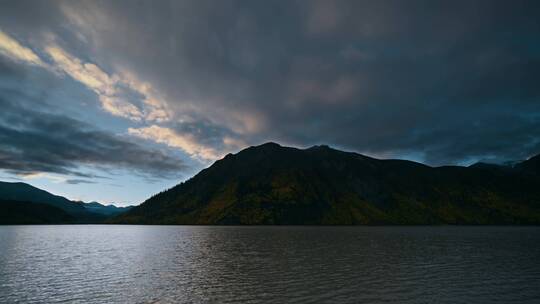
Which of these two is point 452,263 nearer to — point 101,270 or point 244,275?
point 244,275

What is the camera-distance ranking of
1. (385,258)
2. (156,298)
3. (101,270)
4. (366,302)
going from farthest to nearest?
(385,258)
(101,270)
(156,298)
(366,302)

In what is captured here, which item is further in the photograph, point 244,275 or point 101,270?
point 101,270

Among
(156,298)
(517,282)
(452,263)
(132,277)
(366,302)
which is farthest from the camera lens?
(452,263)

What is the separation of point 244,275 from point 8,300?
33809 mm

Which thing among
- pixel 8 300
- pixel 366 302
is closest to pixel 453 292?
pixel 366 302

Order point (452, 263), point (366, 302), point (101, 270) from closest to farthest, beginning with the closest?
point (366, 302) < point (101, 270) < point (452, 263)

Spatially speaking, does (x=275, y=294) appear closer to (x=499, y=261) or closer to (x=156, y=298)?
(x=156, y=298)

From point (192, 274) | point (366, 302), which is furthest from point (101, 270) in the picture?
point (366, 302)

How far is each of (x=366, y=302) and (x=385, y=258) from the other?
145 ft

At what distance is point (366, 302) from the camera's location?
129ft

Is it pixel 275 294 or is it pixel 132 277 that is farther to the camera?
pixel 132 277

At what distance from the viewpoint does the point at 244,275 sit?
5797 cm

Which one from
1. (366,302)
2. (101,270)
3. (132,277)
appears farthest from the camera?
(101,270)

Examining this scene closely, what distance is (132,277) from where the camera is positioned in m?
56.3
